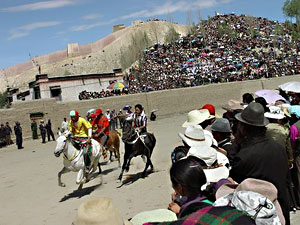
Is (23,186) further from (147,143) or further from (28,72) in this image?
(28,72)

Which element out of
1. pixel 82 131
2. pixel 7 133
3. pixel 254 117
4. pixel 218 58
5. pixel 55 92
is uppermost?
pixel 218 58

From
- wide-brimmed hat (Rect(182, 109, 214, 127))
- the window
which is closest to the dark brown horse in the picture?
wide-brimmed hat (Rect(182, 109, 214, 127))

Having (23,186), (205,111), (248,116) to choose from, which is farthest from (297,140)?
(23,186)

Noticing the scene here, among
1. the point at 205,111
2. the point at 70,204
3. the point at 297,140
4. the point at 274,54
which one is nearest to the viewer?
the point at 297,140

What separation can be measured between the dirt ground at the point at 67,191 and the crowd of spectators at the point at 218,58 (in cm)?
1981

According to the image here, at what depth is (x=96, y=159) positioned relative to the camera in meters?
11.1

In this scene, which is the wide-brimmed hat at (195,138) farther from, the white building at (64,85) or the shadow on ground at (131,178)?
the white building at (64,85)

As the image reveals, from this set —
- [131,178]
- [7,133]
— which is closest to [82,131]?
[131,178]

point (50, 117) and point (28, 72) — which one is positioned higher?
point (28, 72)

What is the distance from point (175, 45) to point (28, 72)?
117ft

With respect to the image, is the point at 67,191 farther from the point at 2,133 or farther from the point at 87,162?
the point at 2,133

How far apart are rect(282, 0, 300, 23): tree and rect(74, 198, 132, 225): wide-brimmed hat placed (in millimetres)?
70943

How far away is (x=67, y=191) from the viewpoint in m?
11.1

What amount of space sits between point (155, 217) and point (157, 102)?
89.1ft
